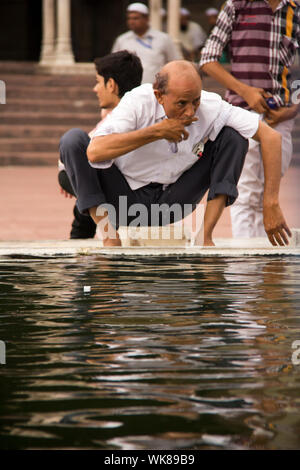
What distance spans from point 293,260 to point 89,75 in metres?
16.5

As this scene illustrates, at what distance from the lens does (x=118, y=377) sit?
2.48m

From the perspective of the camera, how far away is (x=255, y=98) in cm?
575

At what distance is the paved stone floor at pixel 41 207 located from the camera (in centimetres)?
780

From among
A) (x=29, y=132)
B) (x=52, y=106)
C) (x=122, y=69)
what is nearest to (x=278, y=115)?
(x=122, y=69)

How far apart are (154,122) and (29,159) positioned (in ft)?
38.0

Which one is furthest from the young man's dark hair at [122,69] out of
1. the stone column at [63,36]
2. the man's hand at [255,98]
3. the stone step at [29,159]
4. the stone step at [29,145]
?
the stone column at [63,36]

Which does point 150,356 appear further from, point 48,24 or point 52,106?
point 48,24

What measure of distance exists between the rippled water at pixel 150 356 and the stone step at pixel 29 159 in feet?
39.2

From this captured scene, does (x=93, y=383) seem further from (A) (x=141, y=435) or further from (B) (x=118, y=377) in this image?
(A) (x=141, y=435)

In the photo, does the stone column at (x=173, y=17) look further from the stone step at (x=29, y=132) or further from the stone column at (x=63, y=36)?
the stone step at (x=29, y=132)

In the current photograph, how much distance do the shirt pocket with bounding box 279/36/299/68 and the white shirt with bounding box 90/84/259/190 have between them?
1.17m

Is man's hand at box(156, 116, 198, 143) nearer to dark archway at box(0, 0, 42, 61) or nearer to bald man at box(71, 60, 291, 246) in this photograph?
bald man at box(71, 60, 291, 246)

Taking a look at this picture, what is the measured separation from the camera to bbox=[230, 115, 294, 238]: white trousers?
598 cm

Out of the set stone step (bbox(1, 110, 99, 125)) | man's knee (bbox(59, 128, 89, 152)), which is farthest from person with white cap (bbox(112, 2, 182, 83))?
man's knee (bbox(59, 128, 89, 152))
